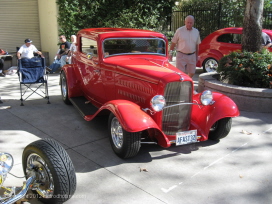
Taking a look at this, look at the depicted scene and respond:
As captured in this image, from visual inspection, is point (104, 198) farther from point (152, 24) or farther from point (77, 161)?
point (152, 24)

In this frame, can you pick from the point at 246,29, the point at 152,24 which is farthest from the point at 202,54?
the point at 152,24

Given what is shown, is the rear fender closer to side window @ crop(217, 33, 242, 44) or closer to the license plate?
the license plate

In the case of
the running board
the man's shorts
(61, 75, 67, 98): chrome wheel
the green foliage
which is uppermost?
the green foliage

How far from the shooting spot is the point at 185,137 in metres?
4.45

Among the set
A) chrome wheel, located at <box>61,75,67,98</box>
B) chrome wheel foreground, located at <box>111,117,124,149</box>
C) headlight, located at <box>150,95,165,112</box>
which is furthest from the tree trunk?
chrome wheel foreground, located at <box>111,117,124,149</box>

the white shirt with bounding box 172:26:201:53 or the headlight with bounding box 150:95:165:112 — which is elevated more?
the white shirt with bounding box 172:26:201:53

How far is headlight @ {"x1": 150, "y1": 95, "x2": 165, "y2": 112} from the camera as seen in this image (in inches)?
169

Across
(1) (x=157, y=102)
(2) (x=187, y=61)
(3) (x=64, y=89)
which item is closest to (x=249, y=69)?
(2) (x=187, y=61)

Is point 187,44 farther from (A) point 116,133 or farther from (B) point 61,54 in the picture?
(B) point 61,54

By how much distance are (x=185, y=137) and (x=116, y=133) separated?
1.00m

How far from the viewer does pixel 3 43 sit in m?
12.8

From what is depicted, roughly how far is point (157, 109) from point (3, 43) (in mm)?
10492

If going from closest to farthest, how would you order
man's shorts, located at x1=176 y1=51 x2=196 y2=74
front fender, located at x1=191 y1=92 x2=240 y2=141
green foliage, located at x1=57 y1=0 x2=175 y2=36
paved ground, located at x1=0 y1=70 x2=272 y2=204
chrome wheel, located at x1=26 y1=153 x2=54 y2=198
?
chrome wheel, located at x1=26 y1=153 x2=54 y2=198 → paved ground, located at x1=0 y1=70 x2=272 y2=204 → front fender, located at x1=191 y1=92 x2=240 y2=141 → man's shorts, located at x1=176 y1=51 x2=196 y2=74 → green foliage, located at x1=57 y1=0 x2=175 y2=36

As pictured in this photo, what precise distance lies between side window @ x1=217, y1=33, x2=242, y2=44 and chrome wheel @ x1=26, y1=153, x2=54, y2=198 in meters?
8.77
